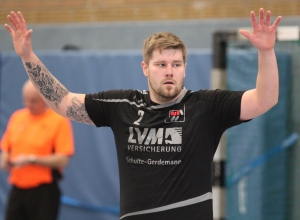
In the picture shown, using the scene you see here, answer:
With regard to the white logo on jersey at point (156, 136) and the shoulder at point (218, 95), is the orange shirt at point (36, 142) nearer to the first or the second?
the white logo on jersey at point (156, 136)

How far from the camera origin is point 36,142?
473 cm

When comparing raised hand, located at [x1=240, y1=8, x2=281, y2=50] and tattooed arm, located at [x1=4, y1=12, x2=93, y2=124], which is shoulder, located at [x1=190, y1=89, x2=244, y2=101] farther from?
tattooed arm, located at [x1=4, y1=12, x2=93, y2=124]

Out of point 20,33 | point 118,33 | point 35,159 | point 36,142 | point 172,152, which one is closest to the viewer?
point 172,152

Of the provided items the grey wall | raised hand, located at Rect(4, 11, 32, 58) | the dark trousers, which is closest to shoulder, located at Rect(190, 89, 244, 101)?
raised hand, located at Rect(4, 11, 32, 58)

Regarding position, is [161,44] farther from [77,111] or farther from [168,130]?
[77,111]

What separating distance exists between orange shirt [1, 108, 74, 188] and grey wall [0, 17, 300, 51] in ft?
7.47

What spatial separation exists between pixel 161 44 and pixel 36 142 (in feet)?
8.11

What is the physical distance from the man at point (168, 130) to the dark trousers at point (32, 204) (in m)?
2.14

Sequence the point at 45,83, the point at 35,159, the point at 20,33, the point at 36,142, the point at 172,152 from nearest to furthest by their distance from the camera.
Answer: the point at 172,152
the point at 20,33
the point at 45,83
the point at 35,159
the point at 36,142

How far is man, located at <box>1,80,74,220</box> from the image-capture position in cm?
464

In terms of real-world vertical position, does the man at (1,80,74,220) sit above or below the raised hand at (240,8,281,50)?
below

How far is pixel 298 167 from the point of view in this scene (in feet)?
14.4

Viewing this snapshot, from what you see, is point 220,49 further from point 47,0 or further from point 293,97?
point 47,0

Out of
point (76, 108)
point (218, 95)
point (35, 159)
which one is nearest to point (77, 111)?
point (76, 108)
